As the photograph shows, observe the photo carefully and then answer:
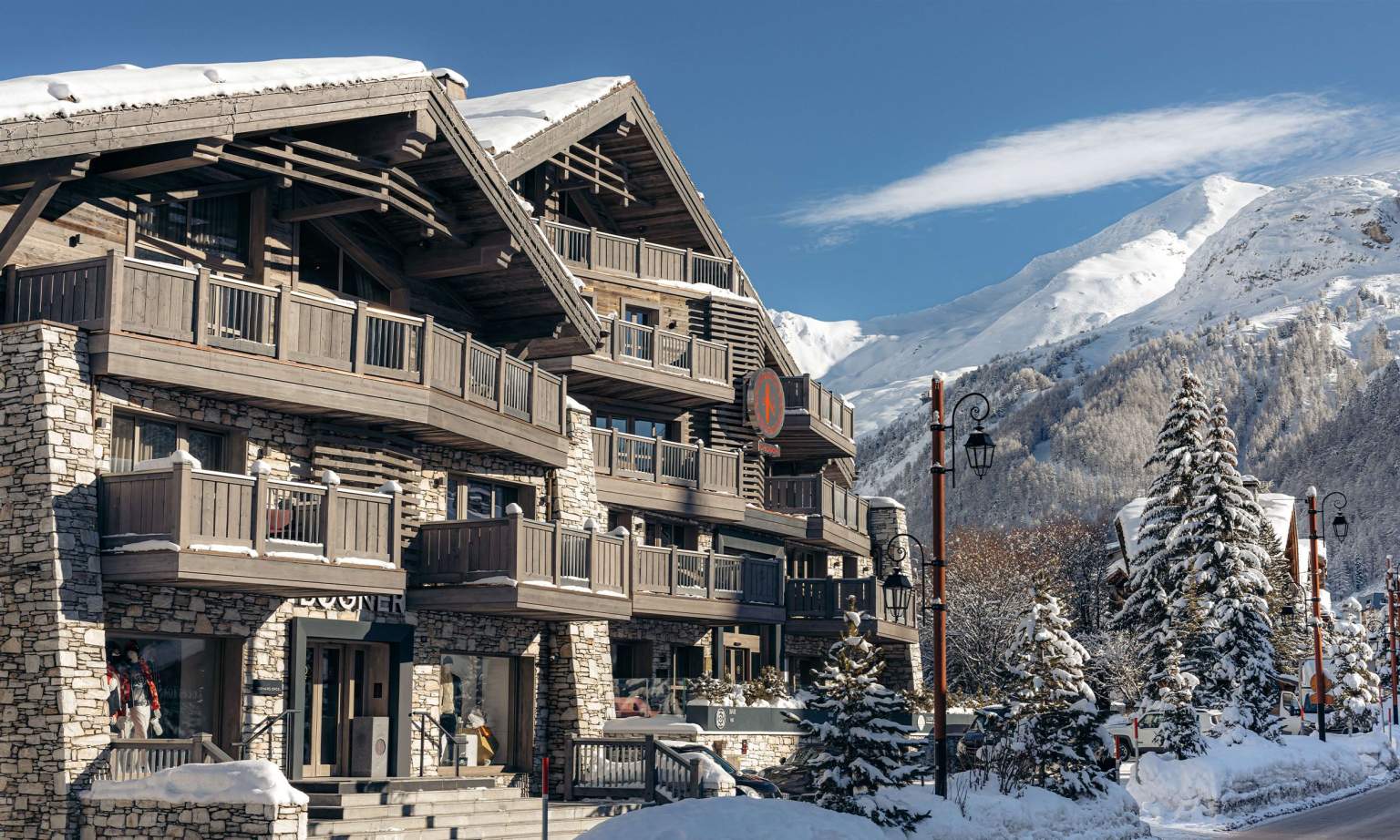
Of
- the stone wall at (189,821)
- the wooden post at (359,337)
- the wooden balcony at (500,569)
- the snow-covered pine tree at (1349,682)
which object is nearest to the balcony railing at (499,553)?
the wooden balcony at (500,569)

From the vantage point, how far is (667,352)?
130ft

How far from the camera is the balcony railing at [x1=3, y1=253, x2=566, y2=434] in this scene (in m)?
21.9

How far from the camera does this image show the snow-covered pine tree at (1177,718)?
120ft

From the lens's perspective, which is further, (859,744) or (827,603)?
(827,603)

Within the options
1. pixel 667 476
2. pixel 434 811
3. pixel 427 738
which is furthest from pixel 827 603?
pixel 434 811

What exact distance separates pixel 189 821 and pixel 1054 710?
568 inches

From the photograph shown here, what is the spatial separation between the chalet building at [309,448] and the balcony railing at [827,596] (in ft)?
13.8

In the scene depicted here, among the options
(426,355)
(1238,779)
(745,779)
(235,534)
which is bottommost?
(1238,779)

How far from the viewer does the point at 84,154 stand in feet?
71.0

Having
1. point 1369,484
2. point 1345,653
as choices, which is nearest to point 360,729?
point 1345,653

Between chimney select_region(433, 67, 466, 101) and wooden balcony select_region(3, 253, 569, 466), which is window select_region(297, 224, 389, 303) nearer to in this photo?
wooden balcony select_region(3, 253, 569, 466)

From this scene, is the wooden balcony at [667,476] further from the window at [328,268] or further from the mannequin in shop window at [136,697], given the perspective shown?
the mannequin in shop window at [136,697]

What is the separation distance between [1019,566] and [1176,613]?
38.7m

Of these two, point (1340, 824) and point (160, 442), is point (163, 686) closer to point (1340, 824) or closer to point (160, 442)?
point (160, 442)
